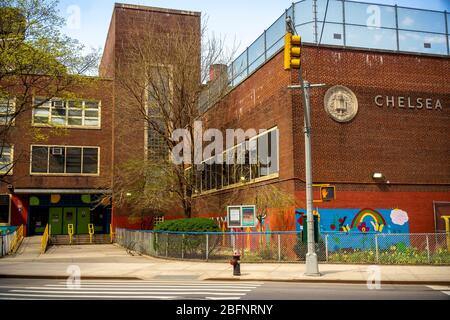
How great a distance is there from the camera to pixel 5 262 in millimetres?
24047

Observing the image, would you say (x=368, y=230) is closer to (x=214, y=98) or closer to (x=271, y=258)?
(x=271, y=258)

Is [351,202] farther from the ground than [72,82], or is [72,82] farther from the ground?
[72,82]

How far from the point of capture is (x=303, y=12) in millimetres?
27078

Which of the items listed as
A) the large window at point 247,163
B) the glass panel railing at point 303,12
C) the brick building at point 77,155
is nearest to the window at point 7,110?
the brick building at point 77,155

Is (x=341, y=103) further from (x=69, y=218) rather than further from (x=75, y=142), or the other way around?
(x=69, y=218)

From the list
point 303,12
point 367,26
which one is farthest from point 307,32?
point 367,26

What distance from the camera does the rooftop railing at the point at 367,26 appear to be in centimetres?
2666

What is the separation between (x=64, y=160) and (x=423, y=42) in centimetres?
3079

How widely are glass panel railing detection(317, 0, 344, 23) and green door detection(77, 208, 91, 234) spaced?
1124 inches

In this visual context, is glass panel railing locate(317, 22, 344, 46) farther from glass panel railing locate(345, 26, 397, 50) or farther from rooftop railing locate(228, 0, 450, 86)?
glass panel railing locate(345, 26, 397, 50)
